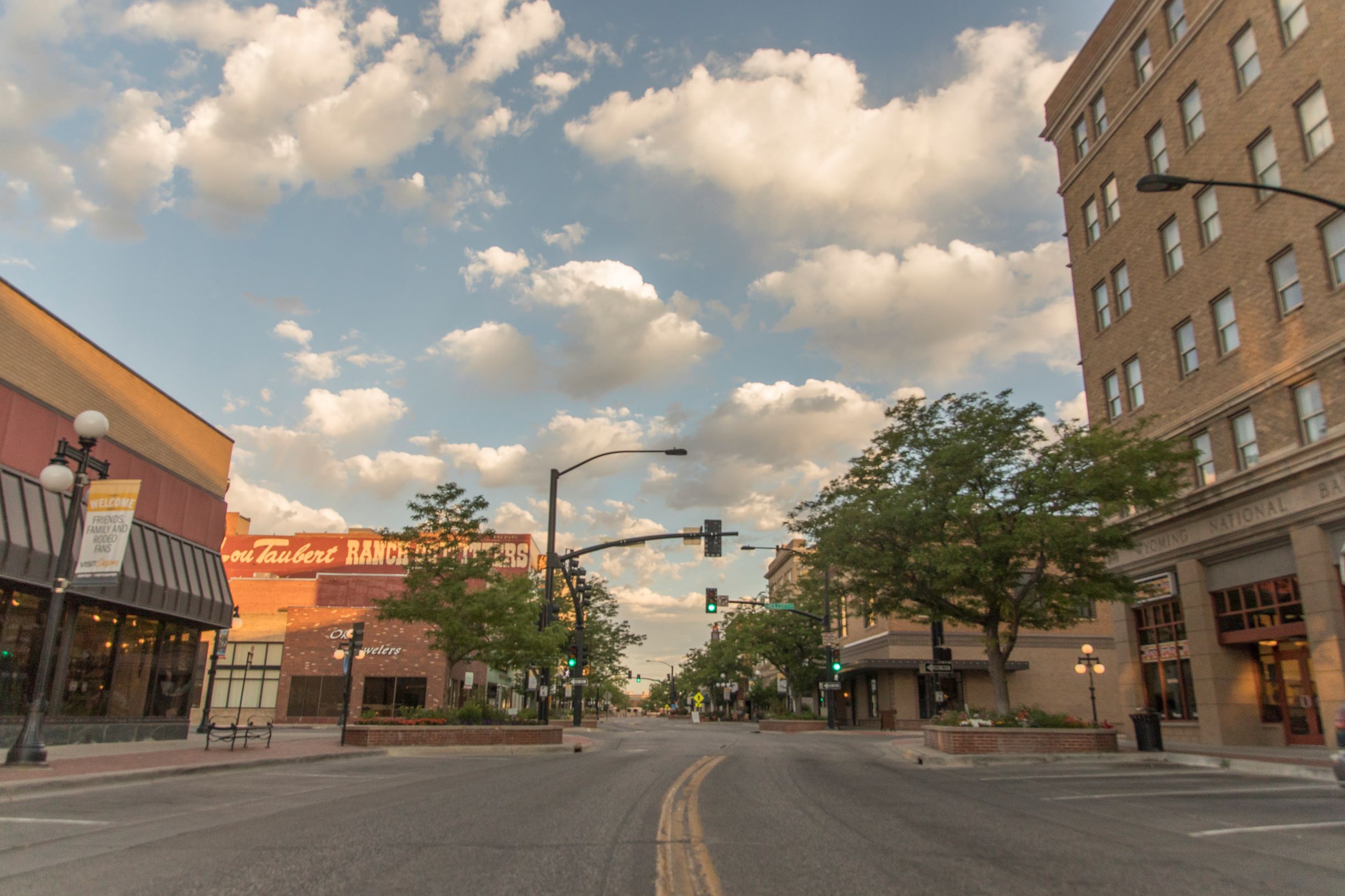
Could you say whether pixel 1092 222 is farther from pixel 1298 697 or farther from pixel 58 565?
pixel 58 565

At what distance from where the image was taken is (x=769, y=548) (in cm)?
3969

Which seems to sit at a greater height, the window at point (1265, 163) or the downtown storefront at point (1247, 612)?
the window at point (1265, 163)

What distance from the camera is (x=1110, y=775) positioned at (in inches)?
687

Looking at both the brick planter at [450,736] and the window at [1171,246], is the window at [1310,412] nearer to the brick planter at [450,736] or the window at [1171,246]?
the window at [1171,246]

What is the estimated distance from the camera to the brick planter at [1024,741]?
2259 cm

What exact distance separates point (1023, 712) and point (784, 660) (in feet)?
124

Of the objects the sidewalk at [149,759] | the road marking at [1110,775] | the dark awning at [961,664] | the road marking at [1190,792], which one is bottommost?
the road marking at [1110,775]

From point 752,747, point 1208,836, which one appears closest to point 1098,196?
point 752,747

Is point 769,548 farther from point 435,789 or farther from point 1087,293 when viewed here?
point 435,789

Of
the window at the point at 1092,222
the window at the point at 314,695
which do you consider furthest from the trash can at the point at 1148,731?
the window at the point at 314,695

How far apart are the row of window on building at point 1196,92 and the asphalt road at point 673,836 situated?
677 inches

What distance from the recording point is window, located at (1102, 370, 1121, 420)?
107 ft

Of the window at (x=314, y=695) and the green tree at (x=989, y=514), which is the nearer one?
the green tree at (x=989, y=514)

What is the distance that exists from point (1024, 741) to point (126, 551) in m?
21.9
